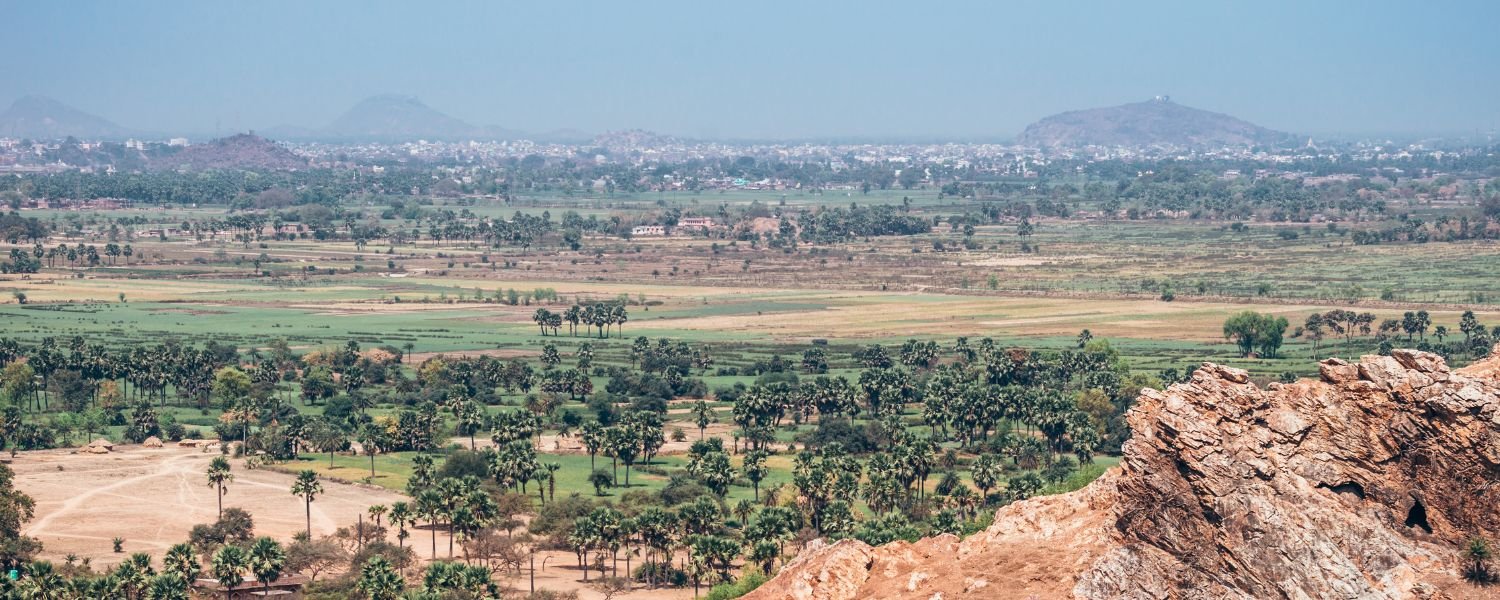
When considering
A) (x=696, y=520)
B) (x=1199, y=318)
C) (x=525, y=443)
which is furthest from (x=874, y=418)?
(x=1199, y=318)

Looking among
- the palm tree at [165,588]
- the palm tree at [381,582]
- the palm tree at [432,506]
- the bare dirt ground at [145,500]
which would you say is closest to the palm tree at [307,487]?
the bare dirt ground at [145,500]

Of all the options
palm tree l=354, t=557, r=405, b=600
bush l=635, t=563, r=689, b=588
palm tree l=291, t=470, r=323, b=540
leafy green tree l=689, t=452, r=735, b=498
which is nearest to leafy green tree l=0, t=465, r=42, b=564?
palm tree l=291, t=470, r=323, b=540

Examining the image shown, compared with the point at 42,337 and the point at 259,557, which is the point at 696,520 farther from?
the point at 42,337

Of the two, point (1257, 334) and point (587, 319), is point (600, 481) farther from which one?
point (587, 319)

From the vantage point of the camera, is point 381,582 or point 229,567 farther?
point 229,567

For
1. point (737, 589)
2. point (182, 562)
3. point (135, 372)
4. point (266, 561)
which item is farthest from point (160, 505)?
point (737, 589)

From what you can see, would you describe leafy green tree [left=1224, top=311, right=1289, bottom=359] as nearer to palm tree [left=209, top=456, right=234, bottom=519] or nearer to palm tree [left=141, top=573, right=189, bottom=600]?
palm tree [left=209, top=456, right=234, bottom=519]
